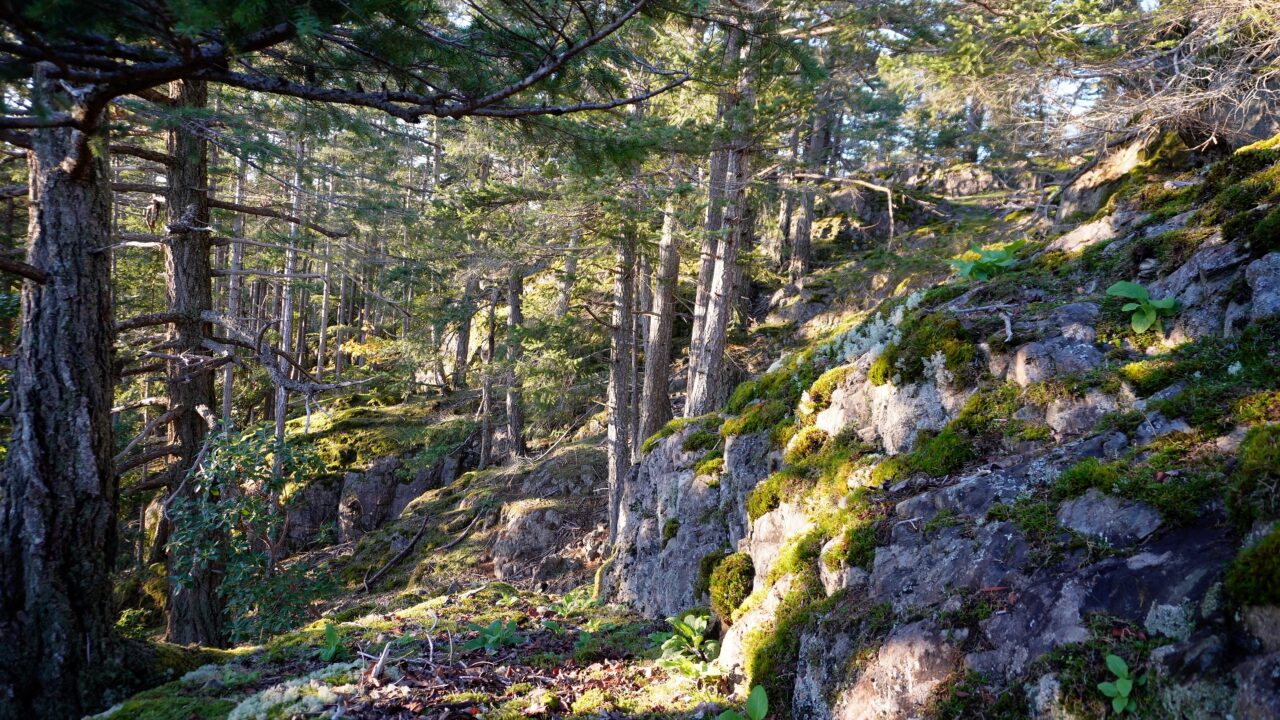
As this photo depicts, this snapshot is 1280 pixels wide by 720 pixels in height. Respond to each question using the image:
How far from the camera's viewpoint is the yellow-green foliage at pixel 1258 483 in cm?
222

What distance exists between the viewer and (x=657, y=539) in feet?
20.4

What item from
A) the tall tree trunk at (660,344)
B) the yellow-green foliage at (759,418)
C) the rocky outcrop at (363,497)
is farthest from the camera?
the rocky outcrop at (363,497)

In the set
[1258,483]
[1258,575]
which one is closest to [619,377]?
[1258,483]

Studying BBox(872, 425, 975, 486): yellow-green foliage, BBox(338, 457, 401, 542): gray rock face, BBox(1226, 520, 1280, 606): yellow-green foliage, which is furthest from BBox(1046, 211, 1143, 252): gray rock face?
BBox(338, 457, 401, 542): gray rock face

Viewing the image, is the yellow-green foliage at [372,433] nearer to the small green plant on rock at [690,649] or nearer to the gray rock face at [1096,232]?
the small green plant on rock at [690,649]

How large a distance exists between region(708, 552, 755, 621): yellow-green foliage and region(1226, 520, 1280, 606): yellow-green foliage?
9.42 ft

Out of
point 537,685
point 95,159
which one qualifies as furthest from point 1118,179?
point 95,159

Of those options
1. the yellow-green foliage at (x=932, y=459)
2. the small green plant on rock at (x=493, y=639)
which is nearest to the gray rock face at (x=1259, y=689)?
the yellow-green foliage at (x=932, y=459)

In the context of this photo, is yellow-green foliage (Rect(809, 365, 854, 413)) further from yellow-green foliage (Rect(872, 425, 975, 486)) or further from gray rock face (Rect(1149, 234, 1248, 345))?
gray rock face (Rect(1149, 234, 1248, 345))

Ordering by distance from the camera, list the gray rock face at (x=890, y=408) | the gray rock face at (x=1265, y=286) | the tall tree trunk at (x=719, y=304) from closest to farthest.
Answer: the gray rock face at (x=1265, y=286)
the gray rock face at (x=890, y=408)
the tall tree trunk at (x=719, y=304)

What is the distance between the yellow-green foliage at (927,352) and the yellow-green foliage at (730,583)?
1.69 m

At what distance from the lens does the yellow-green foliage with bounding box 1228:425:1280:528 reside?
2223 mm

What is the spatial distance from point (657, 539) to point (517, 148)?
229 inches

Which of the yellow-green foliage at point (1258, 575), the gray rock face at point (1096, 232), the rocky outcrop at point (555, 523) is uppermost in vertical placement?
the gray rock face at point (1096, 232)
